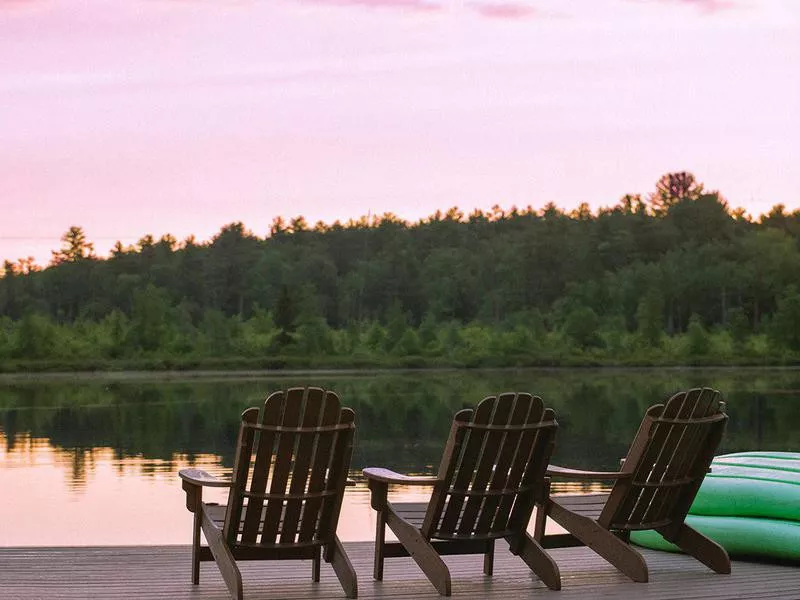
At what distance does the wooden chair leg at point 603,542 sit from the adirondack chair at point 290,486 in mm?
1165

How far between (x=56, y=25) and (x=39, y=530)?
23758mm

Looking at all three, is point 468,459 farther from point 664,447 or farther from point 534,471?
point 664,447

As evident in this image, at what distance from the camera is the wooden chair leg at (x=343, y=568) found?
587 centimetres

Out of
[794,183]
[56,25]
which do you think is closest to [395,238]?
[794,183]

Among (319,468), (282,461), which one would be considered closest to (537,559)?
(319,468)

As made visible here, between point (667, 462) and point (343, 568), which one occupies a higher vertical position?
point (667, 462)

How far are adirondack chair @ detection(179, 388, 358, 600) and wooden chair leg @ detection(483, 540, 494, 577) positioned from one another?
2.53 ft

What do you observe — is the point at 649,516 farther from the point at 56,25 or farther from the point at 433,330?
the point at 433,330

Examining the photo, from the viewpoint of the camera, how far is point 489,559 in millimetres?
6508

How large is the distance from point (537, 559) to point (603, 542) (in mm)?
387

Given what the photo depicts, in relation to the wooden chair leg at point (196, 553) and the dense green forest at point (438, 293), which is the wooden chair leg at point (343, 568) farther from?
the dense green forest at point (438, 293)

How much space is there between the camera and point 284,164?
69.3 metres

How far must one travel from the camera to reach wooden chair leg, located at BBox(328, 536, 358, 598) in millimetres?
5871

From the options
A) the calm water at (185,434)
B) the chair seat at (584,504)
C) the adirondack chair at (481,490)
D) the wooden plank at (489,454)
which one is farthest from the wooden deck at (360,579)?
the calm water at (185,434)
